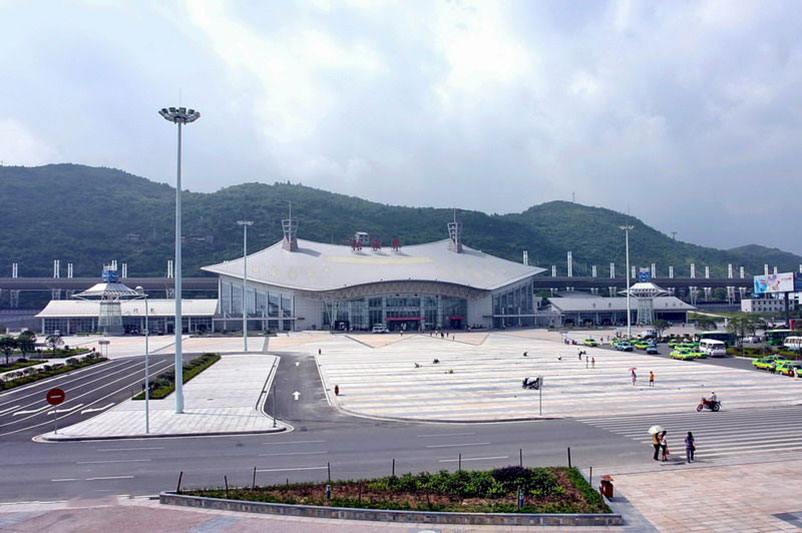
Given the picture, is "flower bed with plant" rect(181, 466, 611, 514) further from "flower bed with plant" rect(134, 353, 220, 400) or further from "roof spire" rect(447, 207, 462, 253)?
"roof spire" rect(447, 207, 462, 253)

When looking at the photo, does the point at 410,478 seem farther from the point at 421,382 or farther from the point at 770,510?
the point at 421,382

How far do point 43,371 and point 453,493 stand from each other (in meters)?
51.4

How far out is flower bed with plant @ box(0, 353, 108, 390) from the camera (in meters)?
48.3

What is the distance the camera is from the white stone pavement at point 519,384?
120 feet

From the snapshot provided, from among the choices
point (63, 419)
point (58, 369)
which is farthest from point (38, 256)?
point (63, 419)

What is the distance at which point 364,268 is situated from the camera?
12350 cm

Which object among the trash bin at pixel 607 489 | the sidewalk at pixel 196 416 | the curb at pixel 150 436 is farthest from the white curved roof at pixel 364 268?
the trash bin at pixel 607 489

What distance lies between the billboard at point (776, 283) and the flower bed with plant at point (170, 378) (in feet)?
316

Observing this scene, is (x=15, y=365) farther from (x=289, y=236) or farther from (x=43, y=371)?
(x=289, y=236)

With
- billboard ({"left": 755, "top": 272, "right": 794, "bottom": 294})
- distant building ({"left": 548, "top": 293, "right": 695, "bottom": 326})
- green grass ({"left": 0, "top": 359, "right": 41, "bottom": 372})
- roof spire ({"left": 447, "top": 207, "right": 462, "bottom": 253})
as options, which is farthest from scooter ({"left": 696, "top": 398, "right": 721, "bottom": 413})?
roof spire ({"left": 447, "top": 207, "right": 462, "bottom": 253})

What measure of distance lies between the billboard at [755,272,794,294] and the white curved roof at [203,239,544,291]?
144 ft

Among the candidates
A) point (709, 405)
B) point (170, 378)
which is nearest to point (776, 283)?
point (709, 405)

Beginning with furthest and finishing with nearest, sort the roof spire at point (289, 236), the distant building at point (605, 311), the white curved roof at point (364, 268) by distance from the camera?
1. the distant building at point (605, 311)
2. the roof spire at point (289, 236)
3. the white curved roof at point (364, 268)

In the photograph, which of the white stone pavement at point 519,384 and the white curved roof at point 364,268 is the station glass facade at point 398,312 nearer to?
the white curved roof at point 364,268
